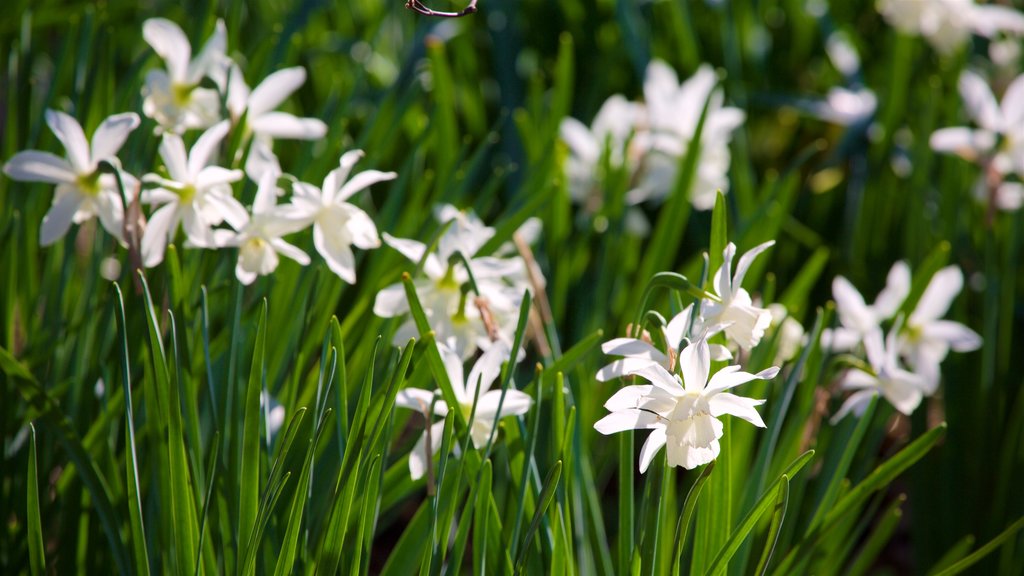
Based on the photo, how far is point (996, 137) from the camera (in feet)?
4.99

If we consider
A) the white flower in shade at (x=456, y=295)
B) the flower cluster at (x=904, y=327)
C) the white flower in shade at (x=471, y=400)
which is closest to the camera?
the white flower in shade at (x=471, y=400)

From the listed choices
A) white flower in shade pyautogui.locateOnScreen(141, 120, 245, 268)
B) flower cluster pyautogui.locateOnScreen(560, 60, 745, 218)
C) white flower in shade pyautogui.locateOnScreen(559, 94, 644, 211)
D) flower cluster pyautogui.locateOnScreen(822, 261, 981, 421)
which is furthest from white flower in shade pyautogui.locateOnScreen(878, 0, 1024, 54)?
white flower in shade pyautogui.locateOnScreen(141, 120, 245, 268)

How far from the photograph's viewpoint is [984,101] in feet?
5.12

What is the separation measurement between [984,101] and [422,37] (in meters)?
1.00

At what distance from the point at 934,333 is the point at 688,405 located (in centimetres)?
63

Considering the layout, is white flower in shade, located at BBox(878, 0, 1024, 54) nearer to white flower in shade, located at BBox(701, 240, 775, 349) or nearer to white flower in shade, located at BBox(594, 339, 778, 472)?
white flower in shade, located at BBox(701, 240, 775, 349)

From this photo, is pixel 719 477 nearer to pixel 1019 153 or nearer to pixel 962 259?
pixel 962 259

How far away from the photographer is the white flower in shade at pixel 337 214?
906mm

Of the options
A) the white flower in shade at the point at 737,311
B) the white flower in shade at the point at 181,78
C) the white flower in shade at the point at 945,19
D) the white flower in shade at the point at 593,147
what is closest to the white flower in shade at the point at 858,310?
the white flower in shade at the point at 737,311

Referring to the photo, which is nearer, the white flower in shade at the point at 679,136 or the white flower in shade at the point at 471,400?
the white flower in shade at the point at 471,400

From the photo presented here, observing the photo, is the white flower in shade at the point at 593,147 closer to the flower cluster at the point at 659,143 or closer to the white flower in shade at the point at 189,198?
the flower cluster at the point at 659,143

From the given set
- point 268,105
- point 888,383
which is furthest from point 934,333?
point 268,105

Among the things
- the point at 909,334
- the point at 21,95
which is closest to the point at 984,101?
the point at 909,334

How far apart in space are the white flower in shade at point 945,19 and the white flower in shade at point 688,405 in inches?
59.2
